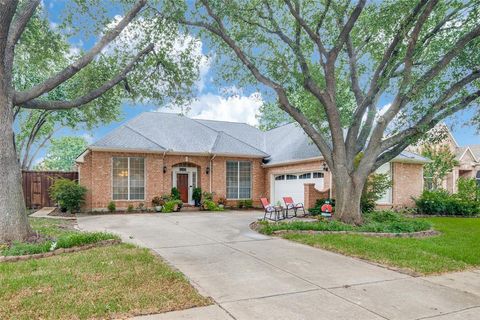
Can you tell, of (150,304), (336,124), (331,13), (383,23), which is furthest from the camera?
(331,13)

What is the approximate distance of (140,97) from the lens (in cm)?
1325

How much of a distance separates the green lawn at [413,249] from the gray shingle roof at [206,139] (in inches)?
310

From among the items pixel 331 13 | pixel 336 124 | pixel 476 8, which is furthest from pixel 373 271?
pixel 331 13

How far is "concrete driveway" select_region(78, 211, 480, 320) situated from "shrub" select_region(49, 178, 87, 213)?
9.15 metres

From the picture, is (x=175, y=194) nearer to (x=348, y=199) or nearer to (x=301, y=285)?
(x=348, y=199)

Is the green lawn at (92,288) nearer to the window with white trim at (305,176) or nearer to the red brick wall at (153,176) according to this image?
the red brick wall at (153,176)

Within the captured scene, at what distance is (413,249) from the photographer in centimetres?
834

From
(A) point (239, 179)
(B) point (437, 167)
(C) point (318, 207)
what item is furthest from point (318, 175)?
(B) point (437, 167)

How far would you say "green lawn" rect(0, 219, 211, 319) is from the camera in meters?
4.35

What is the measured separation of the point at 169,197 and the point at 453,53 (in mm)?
14062

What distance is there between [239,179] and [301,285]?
15419 mm

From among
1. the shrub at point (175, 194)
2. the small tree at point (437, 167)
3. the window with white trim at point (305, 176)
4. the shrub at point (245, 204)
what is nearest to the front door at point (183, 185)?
the shrub at point (175, 194)

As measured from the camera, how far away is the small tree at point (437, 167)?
76.4ft

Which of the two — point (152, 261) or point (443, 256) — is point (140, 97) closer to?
point (152, 261)
